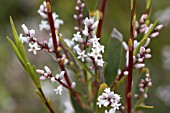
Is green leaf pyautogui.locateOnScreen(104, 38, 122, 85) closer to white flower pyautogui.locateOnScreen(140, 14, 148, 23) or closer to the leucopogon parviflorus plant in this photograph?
the leucopogon parviflorus plant

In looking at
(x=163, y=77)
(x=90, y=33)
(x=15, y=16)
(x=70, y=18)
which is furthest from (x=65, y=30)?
(x=90, y=33)

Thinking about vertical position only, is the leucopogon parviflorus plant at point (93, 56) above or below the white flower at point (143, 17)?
below

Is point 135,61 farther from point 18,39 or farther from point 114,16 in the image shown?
point 114,16

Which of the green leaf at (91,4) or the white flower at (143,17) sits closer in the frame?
the green leaf at (91,4)

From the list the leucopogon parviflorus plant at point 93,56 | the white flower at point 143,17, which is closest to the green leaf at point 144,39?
the leucopogon parviflorus plant at point 93,56

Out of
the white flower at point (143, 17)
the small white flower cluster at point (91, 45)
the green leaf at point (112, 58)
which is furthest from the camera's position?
the green leaf at point (112, 58)

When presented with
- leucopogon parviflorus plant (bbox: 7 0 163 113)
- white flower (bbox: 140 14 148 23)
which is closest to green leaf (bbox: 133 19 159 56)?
leucopogon parviflorus plant (bbox: 7 0 163 113)

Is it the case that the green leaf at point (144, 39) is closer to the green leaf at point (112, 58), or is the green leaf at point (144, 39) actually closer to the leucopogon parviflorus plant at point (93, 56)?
the leucopogon parviflorus plant at point (93, 56)

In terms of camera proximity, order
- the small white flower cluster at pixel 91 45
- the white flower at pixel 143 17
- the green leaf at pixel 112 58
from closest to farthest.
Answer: the small white flower cluster at pixel 91 45
the white flower at pixel 143 17
the green leaf at pixel 112 58
